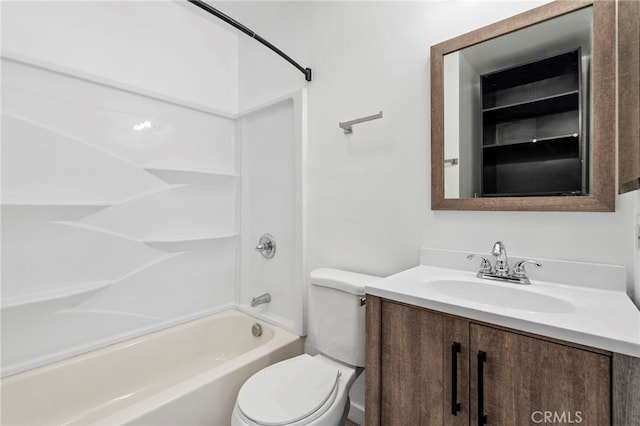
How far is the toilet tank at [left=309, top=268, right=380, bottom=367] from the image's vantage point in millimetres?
1390

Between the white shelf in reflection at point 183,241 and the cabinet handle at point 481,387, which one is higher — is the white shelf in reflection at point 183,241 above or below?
above

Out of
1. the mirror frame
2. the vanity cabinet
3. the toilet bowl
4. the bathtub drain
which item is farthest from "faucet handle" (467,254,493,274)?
the bathtub drain

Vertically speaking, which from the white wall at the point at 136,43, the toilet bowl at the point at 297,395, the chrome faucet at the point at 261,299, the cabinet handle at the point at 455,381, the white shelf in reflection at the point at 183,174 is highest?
A: the white wall at the point at 136,43

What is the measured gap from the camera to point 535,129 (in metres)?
1.16

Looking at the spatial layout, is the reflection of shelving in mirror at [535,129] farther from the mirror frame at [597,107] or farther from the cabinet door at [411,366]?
the cabinet door at [411,366]

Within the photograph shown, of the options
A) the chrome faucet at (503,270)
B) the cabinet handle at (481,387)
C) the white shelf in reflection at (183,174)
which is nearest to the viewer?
the cabinet handle at (481,387)

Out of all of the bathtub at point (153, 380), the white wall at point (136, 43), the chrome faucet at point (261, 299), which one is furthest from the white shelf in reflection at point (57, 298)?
the white wall at point (136, 43)

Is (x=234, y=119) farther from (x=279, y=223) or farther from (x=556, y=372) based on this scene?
(x=556, y=372)

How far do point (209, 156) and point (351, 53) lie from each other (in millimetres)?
1295

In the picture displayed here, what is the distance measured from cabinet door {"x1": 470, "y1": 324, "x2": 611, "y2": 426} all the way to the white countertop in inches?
1.5

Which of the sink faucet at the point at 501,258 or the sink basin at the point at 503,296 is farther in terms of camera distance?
the sink faucet at the point at 501,258

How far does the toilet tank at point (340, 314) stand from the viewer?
1390 mm

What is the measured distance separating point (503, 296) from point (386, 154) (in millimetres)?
836

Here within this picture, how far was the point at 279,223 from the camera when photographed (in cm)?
214
